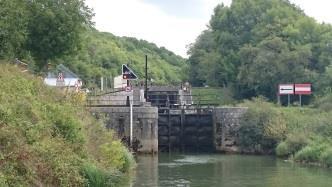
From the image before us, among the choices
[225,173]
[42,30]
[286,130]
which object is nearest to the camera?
[225,173]

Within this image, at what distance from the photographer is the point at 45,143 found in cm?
1617

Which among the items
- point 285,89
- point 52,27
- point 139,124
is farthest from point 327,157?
point 285,89

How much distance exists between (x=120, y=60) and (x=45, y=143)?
76.2 m

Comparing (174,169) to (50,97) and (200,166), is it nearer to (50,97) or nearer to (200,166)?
(200,166)

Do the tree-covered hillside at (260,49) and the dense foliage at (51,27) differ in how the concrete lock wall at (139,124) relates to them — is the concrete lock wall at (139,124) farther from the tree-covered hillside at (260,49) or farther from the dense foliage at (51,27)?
the tree-covered hillside at (260,49)

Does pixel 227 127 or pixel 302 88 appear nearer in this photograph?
pixel 227 127

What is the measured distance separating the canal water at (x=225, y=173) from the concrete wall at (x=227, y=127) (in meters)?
6.13

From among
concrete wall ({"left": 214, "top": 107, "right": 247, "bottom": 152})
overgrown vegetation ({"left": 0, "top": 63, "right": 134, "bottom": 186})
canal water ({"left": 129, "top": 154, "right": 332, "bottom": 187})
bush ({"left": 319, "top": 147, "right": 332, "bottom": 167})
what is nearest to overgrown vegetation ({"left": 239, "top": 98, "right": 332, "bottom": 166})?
concrete wall ({"left": 214, "top": 107, "right": 247, "bottom": 152})

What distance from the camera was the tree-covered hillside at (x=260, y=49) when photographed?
57719mm

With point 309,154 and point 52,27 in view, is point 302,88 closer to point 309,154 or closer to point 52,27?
point 309,154

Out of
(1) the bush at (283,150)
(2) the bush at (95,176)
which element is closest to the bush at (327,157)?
(1) the bush at (283,150)

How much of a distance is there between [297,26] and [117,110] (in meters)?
29.4

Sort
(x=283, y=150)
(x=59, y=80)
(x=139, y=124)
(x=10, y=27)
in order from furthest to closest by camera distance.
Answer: (x=139, y=124) < (x=283, y=150) < (x=59, y=80) < (x=10, y=27)

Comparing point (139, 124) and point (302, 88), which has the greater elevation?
point (302, 88)
